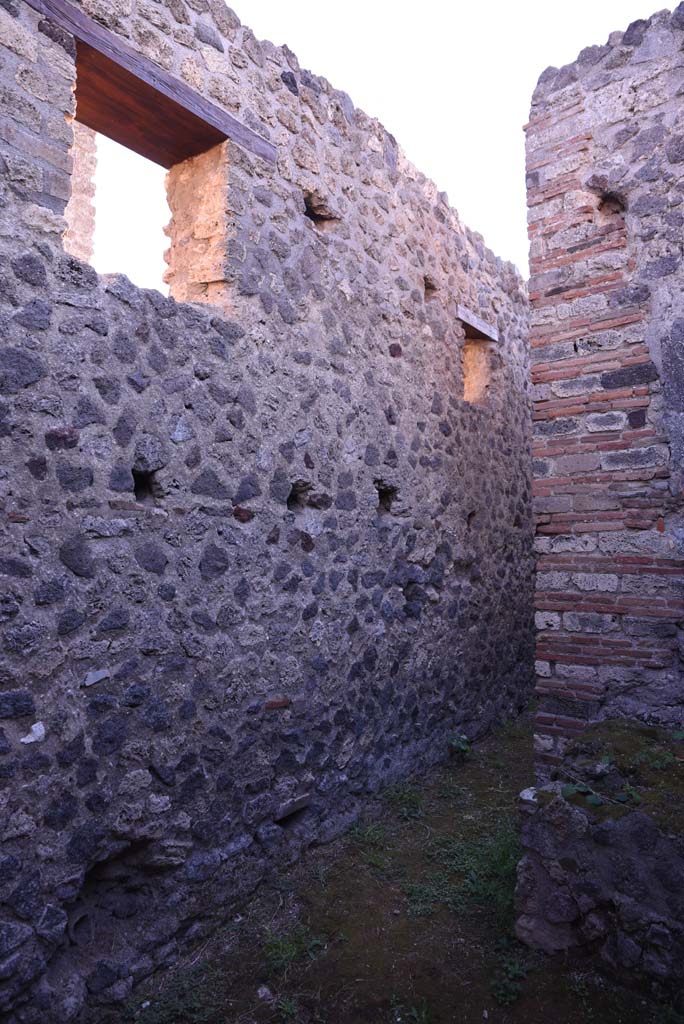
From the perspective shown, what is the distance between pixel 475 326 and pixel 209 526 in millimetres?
3811

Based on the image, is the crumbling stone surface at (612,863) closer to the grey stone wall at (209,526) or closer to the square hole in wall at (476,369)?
the grey stone wall at (209,526)

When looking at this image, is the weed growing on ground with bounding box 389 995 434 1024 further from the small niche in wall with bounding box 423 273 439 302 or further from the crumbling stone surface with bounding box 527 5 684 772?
the small niche in wall with bounding box 423 273 439 302

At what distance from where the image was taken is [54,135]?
111 inches

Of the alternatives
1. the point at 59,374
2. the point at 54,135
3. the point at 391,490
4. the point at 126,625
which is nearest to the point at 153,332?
the point at 59,374

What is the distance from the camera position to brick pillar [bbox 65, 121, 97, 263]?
6367 mm

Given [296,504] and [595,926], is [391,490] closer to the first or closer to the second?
[296,504]

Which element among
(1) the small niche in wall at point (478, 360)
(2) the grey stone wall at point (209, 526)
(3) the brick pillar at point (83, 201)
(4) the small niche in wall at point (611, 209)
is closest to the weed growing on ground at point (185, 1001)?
(2) the grey stone wall at point (209, 526)

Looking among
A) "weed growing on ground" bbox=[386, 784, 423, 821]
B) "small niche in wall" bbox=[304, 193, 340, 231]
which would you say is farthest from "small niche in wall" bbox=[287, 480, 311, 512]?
"weed growing on ground" bbox=[386, 784, 423, 821]

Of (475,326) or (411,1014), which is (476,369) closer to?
(475,326)

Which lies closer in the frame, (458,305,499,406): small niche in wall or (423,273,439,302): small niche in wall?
(423,273,439,302): small niche in wall

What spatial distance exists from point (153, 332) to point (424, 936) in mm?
2941

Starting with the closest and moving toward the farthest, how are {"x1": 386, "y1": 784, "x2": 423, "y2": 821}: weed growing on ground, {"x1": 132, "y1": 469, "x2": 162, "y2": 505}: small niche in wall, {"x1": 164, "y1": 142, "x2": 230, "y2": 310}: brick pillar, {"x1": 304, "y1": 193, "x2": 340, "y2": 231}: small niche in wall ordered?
{"x1": 132, "y1": 469, "x2": 162, "y2": 505}: small niche in wall, {"x1": 164, "y1": 142, "x2": 230, "y2": 310}: brick pillar, {"x1": 304, "y1": 193, "x2": 340, "y2": 231}: small niche in wall, {"x1": 386, "y1": 784, "x2": 423, "y2": 821}: weed growing on ground

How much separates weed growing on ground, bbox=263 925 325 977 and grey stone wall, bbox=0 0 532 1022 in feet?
1.07

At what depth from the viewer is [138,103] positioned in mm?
3398
